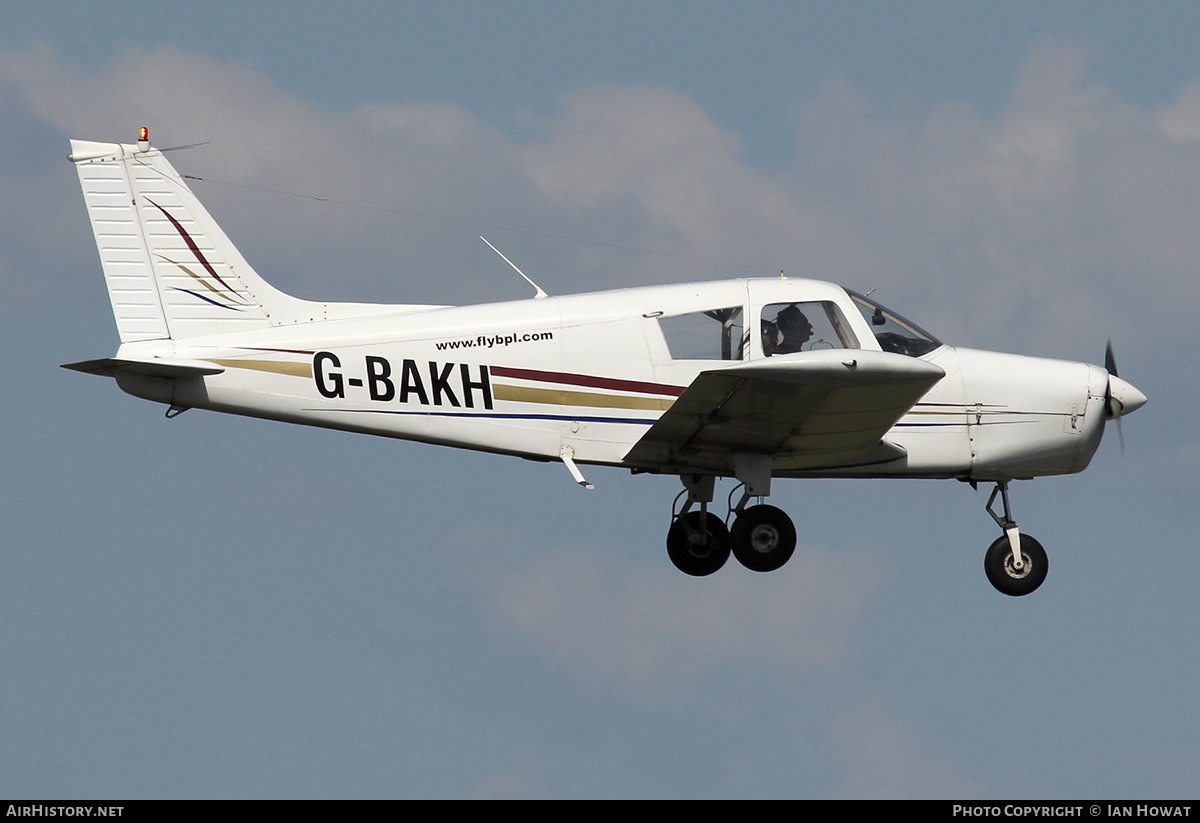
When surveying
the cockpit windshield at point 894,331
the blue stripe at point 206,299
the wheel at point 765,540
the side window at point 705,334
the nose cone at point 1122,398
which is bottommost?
the wheel at point 765,540

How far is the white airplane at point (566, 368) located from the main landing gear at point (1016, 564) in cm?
4

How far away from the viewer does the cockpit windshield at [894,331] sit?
18.3 m

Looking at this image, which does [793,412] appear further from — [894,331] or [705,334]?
[894,331]

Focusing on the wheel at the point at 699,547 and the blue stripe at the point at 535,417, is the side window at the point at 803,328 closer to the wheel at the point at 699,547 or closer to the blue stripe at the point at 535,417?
the blue stripe at the point at 535,417

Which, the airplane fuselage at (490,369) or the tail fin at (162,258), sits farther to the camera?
the tail fin at (162,258)

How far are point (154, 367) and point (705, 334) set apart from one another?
17.3 ft

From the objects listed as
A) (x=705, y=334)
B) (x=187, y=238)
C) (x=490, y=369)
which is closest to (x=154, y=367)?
(x=187, y=238)

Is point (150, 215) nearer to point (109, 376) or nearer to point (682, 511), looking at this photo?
point (109, 376)

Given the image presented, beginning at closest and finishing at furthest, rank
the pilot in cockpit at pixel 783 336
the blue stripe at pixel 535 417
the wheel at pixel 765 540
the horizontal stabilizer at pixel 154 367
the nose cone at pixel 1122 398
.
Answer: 1. the horizontal stabilizer at pixel 154 367
2. the pilot in cockpit at pixel 783 336
3. the blue stripe at pixel 535 417
4. the wheel at pixel 765 540
5. the nose cone at pixel 1122 398

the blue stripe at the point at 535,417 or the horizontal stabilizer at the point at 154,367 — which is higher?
the horizontal stabilizer at the point at 154,367

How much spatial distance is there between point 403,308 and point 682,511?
3620mm

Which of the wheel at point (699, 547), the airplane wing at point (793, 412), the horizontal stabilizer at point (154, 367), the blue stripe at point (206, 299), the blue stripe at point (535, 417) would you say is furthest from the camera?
the wheel at point (699, 547)

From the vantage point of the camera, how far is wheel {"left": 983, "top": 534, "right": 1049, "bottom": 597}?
18.8 meters

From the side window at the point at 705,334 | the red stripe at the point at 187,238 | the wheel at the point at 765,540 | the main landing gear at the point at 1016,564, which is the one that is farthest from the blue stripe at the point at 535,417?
the main landing gear at the point at 1016,564
